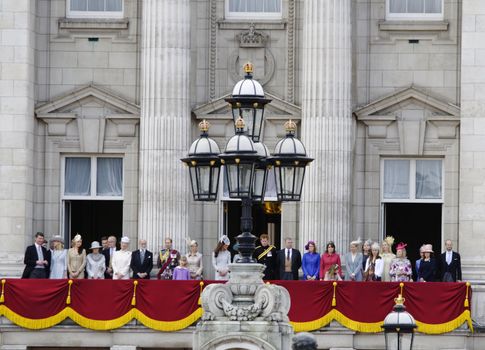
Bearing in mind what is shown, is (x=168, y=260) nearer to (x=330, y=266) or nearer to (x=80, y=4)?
(x=330, y=266)

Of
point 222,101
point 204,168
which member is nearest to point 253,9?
point 222,101

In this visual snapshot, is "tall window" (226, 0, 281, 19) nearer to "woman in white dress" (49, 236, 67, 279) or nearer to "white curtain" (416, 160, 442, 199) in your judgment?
"white curtain" (416, 160, 442, 199)

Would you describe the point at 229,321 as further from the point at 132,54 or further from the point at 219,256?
the point at 132,54

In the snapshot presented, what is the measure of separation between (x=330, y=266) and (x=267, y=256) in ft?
5.47

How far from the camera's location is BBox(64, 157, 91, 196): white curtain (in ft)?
213

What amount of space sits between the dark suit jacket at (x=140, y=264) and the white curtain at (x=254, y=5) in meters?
8.35

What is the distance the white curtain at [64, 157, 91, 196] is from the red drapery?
619 centimetres

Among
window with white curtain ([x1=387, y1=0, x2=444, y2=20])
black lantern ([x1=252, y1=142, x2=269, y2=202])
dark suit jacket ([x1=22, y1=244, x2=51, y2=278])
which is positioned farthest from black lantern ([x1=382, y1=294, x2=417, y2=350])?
window with white curtain ([x1=387, y1=0, x2=444, y2=20])

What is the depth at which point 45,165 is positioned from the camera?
64.9 m

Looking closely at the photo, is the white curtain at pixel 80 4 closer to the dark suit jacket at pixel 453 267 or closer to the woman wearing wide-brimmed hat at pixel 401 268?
the woman wearing wide-brimmed hat at pixel 401 268

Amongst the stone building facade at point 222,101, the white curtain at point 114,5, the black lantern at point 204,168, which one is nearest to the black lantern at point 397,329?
the black lantern at point 204,168

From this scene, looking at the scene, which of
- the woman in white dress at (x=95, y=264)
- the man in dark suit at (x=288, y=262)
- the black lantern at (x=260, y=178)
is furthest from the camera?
the woman in white dress at (x=95, y=264)

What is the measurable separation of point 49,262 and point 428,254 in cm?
992

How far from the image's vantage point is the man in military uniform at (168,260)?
6041 cm
